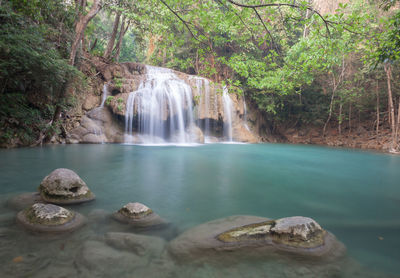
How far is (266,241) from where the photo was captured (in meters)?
2.33

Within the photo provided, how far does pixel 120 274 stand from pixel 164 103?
46.6 feet

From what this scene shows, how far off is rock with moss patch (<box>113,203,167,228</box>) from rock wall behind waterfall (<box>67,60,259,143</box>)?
892 cm

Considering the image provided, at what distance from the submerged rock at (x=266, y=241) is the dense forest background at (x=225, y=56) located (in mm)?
2501

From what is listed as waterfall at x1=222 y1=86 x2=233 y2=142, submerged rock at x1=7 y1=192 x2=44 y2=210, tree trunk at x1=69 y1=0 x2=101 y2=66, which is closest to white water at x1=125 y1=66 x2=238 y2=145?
waterfall at x1=222 y1=86 x2=233 y2=142

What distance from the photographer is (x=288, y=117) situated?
2273cm

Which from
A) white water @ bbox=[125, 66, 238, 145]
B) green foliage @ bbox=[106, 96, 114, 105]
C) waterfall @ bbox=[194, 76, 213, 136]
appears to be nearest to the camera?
green foliage @ bbox=[106, 96, 114, 105]

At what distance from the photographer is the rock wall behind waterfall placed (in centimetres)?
1359

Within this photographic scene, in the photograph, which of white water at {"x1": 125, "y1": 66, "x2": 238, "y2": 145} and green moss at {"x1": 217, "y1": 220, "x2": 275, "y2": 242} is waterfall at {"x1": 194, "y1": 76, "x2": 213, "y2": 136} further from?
green moss at {"x1": 217, "y1": 220, "x2": 275, "y2": 242}

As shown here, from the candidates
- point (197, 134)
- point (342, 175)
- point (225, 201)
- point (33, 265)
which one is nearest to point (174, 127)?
point (197, 134)

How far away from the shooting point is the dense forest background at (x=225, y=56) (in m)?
3.73

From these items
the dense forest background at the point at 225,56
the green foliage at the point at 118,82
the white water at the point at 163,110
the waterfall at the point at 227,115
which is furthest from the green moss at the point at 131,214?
the waterfall at the point at 227,115

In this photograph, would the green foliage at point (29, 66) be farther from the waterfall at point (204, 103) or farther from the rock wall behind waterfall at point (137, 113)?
the waterfall at point (204, 103)

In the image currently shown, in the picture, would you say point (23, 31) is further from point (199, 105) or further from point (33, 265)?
point (199, 105)

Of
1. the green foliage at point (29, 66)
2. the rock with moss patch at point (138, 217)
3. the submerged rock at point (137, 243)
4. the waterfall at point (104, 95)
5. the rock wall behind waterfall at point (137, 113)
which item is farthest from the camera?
the waterfall at point (104, 95)
